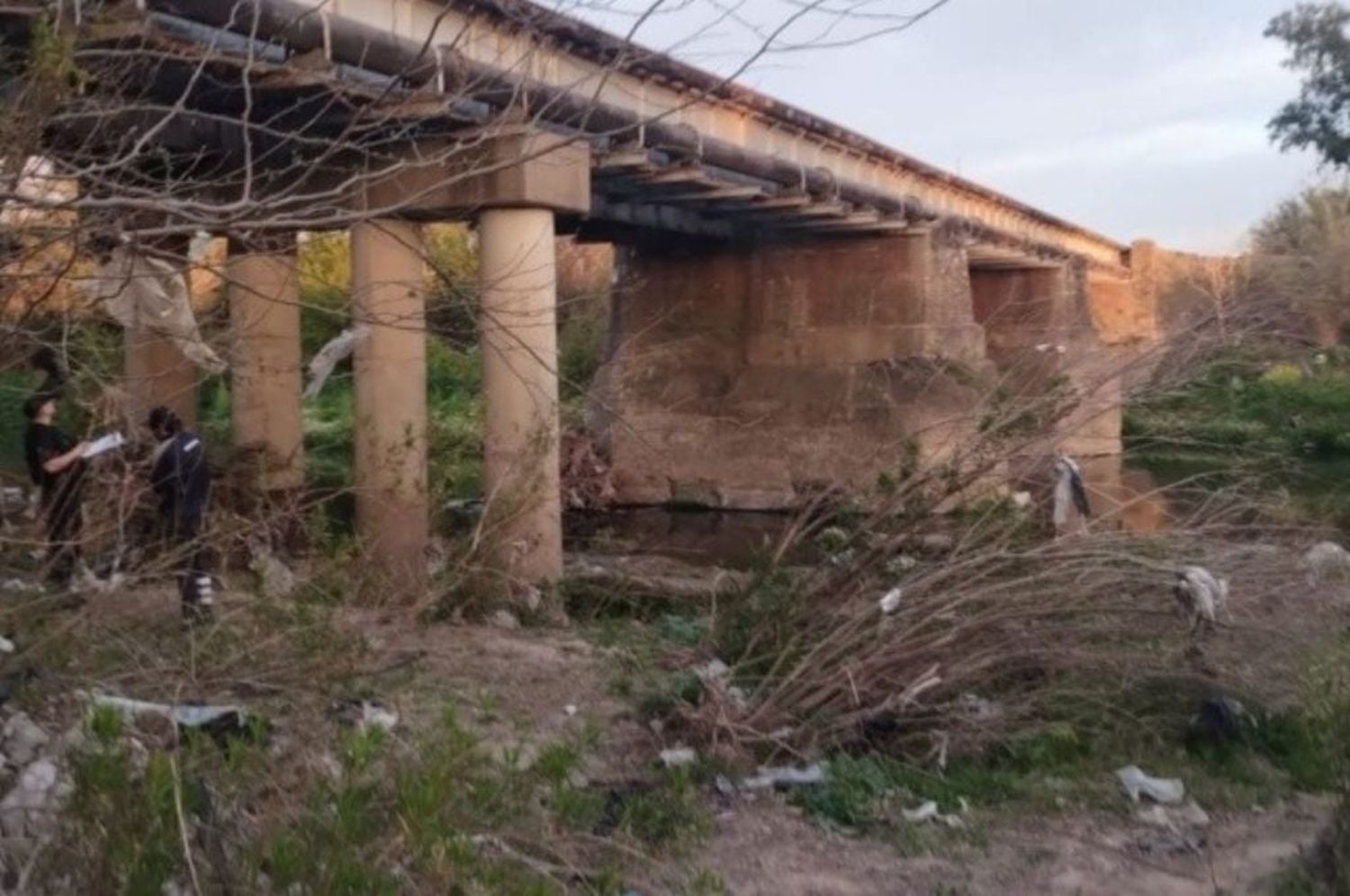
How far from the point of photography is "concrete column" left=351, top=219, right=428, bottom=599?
11734 mm

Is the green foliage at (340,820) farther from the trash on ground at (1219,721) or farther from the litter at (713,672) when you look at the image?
the trash on ground at (1219,721)

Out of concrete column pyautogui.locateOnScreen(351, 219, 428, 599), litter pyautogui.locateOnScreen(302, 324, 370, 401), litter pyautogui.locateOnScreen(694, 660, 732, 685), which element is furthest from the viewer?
litter pyautogui.locateOnScreen(302, 324, 370, 401)

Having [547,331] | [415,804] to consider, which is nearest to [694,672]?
[415,804]

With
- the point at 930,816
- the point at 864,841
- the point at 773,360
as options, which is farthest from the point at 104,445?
the point at 773,360

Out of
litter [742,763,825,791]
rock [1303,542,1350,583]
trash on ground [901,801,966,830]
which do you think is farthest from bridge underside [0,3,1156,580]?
trash on ground [901,801,966,830]

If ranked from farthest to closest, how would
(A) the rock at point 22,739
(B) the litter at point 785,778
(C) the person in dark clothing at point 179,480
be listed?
(C) the person in dark clothing at point 179,480, (B) the litter at point 785,778, (A) the rock at point 22,739

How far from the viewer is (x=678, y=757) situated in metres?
7.99

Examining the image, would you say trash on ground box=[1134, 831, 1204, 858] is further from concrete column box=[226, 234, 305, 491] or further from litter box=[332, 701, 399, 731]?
concrete column box=[226, 234, 305, 491]

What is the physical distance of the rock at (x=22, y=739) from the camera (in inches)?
230

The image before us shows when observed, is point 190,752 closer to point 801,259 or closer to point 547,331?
point 547,331

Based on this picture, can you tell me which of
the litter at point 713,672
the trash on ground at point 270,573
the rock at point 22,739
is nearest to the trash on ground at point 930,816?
the litter at point 713,672

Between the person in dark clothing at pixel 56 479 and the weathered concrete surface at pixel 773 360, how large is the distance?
17506 mm

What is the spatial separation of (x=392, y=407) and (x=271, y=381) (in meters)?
1.78

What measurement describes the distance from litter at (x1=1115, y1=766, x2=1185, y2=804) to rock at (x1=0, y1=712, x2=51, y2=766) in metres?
4.79
